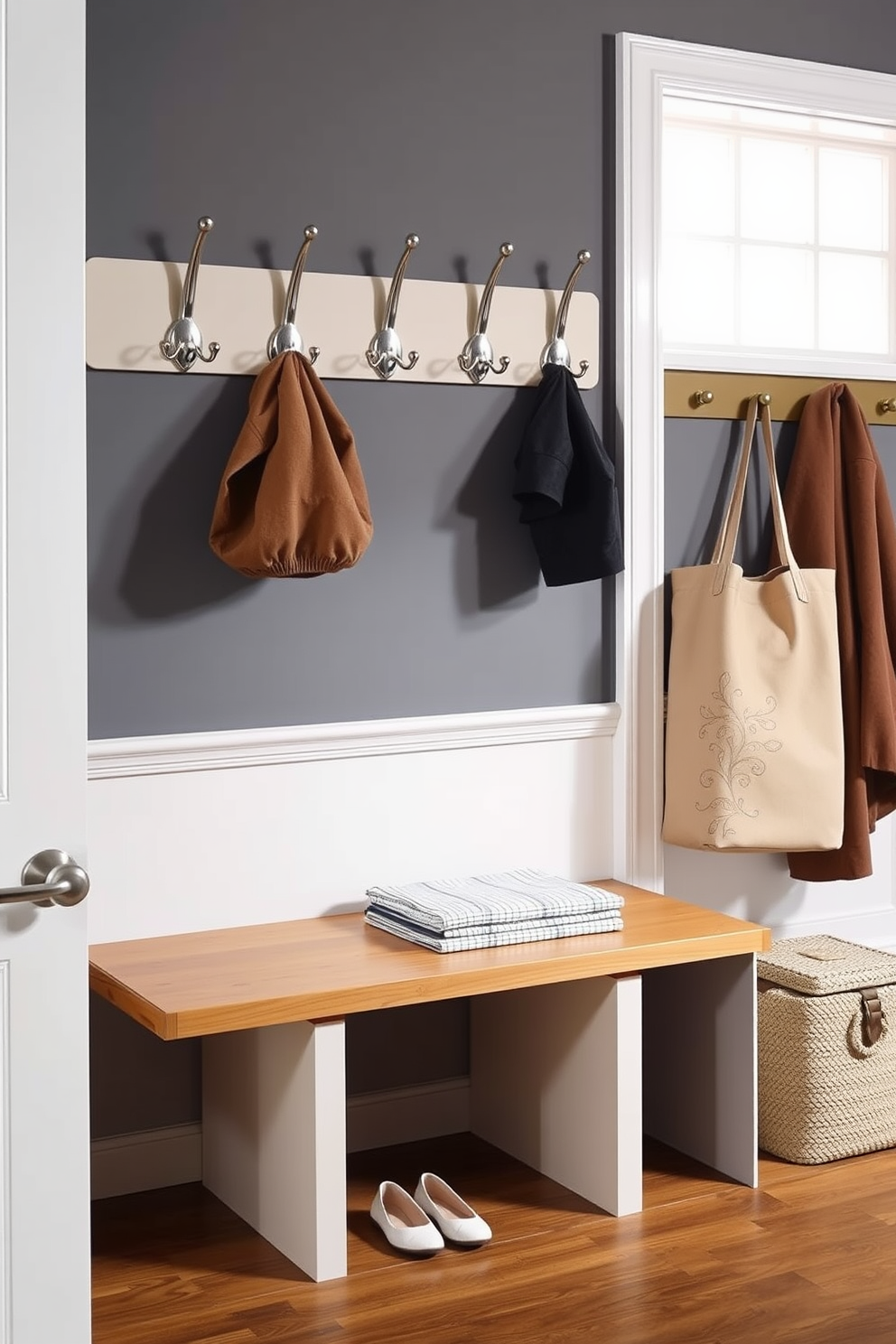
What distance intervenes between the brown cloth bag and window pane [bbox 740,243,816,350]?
3.71 ft

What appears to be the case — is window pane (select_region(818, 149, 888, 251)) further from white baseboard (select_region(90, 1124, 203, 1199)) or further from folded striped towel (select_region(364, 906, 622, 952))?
white baseboard (select_region(90, 1124, 203, 1199))

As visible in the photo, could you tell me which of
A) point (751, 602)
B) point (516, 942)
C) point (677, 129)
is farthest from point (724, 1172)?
point (677, 129)

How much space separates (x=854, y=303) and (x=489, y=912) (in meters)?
1.72

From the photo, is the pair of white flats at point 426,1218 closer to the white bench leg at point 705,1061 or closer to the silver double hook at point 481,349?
the white bench leg at point 705,1061

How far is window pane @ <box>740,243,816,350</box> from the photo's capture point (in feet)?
10.6

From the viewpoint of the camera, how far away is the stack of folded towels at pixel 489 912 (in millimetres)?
2498

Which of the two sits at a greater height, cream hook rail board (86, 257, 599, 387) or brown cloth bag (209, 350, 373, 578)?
cream hook rail board (86, 257, 599, 387)

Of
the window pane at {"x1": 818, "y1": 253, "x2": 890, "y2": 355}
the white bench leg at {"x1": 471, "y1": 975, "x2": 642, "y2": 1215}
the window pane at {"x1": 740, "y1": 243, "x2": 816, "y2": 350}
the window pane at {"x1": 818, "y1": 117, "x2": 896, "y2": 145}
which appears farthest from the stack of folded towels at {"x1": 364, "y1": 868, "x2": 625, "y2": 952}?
the window pane at {"x1": 818, "y1": 117, "x2": 896, "y2": 145}

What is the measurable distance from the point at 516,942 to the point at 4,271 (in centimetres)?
141

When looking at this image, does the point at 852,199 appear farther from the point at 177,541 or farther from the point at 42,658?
the point at 42,658

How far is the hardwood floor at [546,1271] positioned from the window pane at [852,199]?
200cm

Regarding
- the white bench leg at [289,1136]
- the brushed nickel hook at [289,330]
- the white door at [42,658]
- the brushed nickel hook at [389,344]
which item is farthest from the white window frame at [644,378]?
the white door at [42,658]

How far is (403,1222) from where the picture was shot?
8.06ft

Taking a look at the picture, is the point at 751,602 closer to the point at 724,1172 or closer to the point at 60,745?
the point at 724,1172
